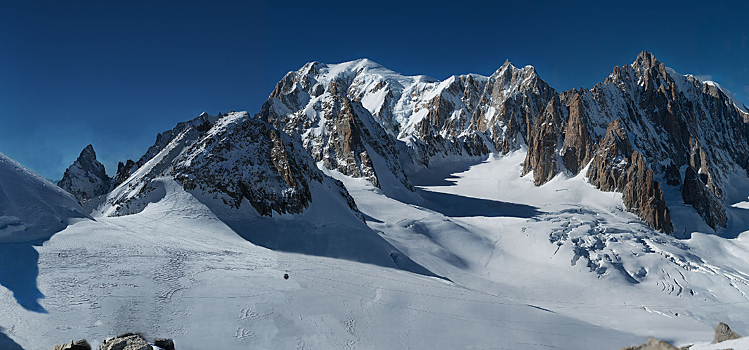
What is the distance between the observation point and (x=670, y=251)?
33594 mm

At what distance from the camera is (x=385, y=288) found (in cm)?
1809

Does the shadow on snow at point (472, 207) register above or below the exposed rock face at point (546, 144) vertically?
below

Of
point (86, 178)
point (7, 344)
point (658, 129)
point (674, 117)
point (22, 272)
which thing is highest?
point (674, 117)

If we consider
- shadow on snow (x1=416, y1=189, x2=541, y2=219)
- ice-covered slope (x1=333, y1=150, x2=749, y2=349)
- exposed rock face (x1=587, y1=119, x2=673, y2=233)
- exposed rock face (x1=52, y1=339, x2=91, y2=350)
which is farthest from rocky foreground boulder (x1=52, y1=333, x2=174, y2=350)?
exposed rock face (x1=587, y1=119, x2=673, y2=233)

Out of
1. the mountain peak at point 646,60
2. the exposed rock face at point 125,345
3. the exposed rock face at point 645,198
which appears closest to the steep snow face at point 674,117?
the mountain peak at point 646,60

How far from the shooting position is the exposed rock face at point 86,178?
71500 millimetres

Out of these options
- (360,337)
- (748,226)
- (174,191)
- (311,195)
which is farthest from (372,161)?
(748,226)

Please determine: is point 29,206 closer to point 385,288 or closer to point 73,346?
point 73,346

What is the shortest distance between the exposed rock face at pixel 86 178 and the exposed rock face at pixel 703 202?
101 meters

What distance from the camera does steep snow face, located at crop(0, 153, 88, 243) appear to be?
1395 centimetres

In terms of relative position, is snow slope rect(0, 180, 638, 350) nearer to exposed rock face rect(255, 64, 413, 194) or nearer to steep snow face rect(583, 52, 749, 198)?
exposed rock face rect(255, 64, 413, 194)

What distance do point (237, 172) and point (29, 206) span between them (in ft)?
38.5

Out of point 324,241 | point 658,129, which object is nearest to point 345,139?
point 324,241

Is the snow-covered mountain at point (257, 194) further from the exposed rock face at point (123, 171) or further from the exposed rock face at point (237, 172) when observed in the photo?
the exposed rock face at point (123, 171)
